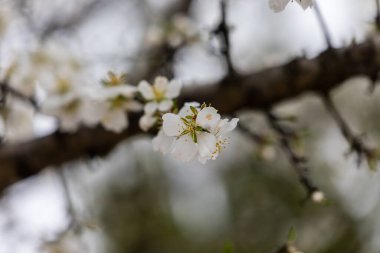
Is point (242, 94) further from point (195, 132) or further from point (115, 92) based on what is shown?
point (195, 132)

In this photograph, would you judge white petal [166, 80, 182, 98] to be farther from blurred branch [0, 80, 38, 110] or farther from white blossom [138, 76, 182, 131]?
blurred branch [0, 80, 38, 110]

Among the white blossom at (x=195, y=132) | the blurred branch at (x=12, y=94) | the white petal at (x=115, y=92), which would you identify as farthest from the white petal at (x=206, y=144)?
the blurred branch at (x=12, y=94)

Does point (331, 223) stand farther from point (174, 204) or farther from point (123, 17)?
point (123, 17)

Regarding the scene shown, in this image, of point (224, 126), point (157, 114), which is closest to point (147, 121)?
point (157, 114)

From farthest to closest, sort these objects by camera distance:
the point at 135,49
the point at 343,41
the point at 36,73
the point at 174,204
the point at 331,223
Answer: the point at 174,204, the point at 331,223, the point at 135,49, the point at 36,73, the point at 343,41

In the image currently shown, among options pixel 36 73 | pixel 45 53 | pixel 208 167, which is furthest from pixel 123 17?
pixel 208 167

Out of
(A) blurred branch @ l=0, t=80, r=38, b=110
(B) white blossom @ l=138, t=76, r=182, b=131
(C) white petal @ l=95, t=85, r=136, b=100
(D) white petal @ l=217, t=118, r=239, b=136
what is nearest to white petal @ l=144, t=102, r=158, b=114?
(B) white blossom @ l=138, t=76, r=182, b=131
